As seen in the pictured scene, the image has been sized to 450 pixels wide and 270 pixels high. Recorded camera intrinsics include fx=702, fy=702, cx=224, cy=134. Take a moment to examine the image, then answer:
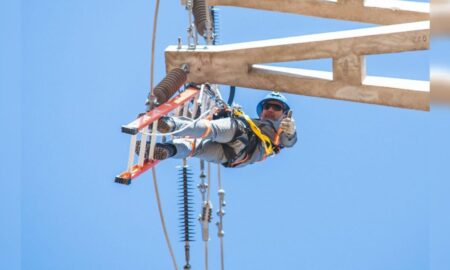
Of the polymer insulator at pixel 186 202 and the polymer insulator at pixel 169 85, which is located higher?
the polymer insulator at pixel 169 85

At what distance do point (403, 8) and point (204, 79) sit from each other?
2.21 metres

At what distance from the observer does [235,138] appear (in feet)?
23.0

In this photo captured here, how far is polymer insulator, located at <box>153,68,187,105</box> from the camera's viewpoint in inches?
220

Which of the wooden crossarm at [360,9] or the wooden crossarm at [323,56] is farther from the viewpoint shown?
the wooden crossarm at [360,9]

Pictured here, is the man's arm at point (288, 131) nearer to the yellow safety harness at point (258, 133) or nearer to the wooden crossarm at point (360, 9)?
the yellow safety harness at point (258, 133)

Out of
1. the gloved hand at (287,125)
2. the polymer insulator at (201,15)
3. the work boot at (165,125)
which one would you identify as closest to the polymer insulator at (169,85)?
the work boot at (165,125)

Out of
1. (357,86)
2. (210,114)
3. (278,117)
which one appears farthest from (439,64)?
(278,117)

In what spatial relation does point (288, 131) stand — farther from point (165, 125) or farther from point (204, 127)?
point (165, 125)

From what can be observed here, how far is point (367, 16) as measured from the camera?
7.16 metres

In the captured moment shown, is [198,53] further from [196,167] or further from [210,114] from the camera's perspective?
[196,167]

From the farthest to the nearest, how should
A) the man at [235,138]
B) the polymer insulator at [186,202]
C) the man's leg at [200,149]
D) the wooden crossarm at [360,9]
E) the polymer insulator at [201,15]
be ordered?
1. the polymer insulator at [186,202]
2. the wooden crossarm at [360,9]
3. the polymer insulator at [201,15]
4. the man's leg at [200,149]
5. the man at [235,138]

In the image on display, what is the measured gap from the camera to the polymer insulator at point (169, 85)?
559 cm

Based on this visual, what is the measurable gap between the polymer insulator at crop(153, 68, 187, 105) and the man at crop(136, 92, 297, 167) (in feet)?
0.81

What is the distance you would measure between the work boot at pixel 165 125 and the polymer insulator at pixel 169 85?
16 centimetres
